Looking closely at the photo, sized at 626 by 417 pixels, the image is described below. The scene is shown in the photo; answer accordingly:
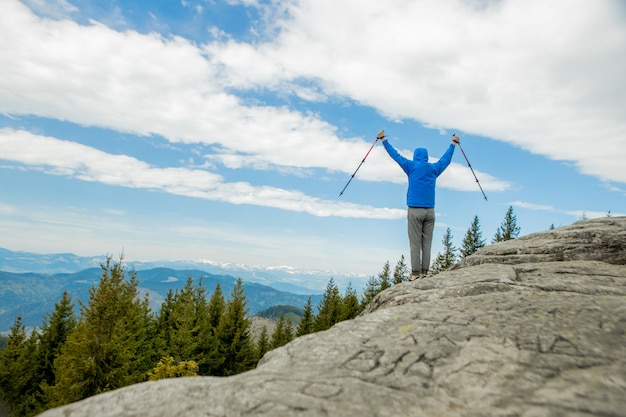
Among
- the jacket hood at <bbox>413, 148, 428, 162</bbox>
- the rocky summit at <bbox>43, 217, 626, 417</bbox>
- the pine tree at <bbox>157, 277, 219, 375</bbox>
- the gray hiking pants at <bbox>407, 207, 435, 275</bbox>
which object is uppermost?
the jacket hood at <bbox>413, 148, 428, 162</bbox>

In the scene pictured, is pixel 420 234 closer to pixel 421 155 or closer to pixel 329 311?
pixel 421 155

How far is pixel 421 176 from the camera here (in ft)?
39.0

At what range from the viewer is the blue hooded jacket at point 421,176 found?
39.1ft

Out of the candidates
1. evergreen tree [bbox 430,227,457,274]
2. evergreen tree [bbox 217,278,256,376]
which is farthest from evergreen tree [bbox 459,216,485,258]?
evergreen tree [bbox 217,278,256,376]

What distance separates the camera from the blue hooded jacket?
11.9 meters

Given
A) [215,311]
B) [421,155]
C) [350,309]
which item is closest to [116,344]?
[421,155]

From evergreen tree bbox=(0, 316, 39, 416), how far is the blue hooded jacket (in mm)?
43108

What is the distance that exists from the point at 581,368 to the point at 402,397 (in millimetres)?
2393

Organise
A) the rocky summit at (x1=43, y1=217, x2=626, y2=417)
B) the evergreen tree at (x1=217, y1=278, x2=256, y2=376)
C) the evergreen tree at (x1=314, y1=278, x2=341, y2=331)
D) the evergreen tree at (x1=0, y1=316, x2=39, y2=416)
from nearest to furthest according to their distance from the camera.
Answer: the rocky summit at (x1=43, y1=217, x2=626, y2=417), the evergreen tree at (x1=0, y1=316, x2=39, y2=416), the evergreen tree at (x1=217, y1=278, x2=256, y2=376), the evergreen tree at (x1=314, y1=278, x2=341, y2=331)

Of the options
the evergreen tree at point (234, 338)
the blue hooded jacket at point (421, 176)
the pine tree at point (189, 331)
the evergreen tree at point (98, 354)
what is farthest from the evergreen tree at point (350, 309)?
the blue hooded jacket at point (421, 176)

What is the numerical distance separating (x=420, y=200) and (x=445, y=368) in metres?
7.44

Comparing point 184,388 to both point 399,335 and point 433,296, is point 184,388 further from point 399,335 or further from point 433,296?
point 433,296

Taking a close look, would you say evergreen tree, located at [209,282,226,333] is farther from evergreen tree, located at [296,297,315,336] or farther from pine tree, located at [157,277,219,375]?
evergreen tree, located at [296,297,315,336]

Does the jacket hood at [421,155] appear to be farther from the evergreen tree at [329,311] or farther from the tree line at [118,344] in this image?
the evergreen tree at [329,311]
